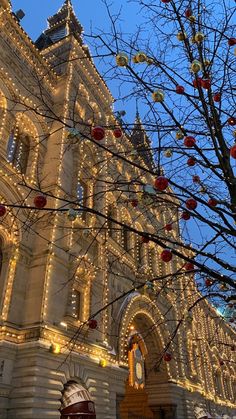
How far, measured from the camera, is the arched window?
13873mm

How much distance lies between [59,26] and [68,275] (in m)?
21.5

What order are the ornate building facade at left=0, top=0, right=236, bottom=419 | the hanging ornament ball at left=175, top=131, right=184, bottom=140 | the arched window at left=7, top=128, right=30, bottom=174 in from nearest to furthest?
the hanging ornament ball at left=175, top=131, right=184, bottom=140 → the ornate building facade at left=0, top=0, right=236, bottom=419 → the arched window at left=7, top=128, right=30, bottom=174

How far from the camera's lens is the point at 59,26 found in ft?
90.5

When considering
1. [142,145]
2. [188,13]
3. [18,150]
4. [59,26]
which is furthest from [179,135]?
[59,26]

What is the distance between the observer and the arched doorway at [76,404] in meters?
10.6

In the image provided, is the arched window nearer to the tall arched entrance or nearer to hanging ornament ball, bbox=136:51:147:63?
the tall arched entrance

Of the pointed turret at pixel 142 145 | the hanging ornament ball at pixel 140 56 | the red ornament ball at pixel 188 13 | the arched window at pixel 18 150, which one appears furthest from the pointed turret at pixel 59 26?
the hanging ornament ball at pixel 140 56

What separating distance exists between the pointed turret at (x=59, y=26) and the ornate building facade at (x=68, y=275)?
1.28 metres

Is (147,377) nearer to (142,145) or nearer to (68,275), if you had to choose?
(68,275)

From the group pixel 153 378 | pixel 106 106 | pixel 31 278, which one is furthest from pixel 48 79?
pixel 153 378

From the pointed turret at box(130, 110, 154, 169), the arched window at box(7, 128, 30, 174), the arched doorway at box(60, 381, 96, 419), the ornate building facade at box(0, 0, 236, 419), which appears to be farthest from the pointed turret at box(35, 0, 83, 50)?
the arched doorway at box(60, 381, 96, 419)

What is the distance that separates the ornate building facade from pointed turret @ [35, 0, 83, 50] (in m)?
1.28

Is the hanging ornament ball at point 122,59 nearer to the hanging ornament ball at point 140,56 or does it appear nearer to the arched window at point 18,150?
the hanging ornament ball at point 140,56

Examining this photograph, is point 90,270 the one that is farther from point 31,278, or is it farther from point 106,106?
point 106,106
